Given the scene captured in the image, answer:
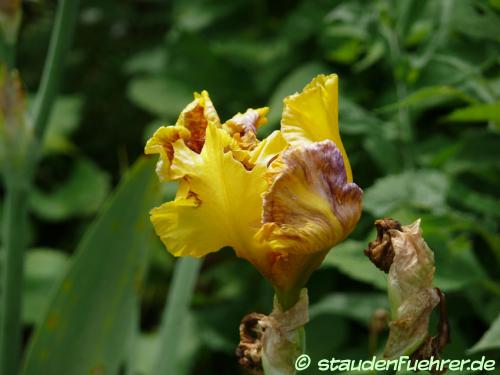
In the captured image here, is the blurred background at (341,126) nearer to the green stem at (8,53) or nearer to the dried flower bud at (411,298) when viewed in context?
the dried flower bud at (411,298)

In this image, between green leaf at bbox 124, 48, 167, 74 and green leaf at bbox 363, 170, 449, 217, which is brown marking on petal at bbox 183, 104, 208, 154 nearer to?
green leaf at bbox 363, 170, 449, 217

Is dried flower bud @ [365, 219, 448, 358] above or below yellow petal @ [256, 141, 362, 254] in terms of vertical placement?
below

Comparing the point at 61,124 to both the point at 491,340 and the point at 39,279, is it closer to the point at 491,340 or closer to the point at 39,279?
the point at 39,279

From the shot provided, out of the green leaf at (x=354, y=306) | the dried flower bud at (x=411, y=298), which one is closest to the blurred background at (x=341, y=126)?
the green leaf at (x=354, y=306)

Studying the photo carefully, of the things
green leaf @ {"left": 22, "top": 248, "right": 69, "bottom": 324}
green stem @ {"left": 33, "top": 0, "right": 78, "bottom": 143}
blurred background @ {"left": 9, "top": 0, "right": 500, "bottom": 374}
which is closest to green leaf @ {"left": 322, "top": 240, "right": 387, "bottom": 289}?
blurred background @ {"left": 9, "top": 0, "right": 500, "bottom": 374}

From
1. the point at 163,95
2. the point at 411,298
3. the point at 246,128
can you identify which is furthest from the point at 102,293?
the point at 163,95

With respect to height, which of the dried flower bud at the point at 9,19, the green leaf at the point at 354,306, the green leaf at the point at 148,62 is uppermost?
the dried flower bud at the point at 9,19
